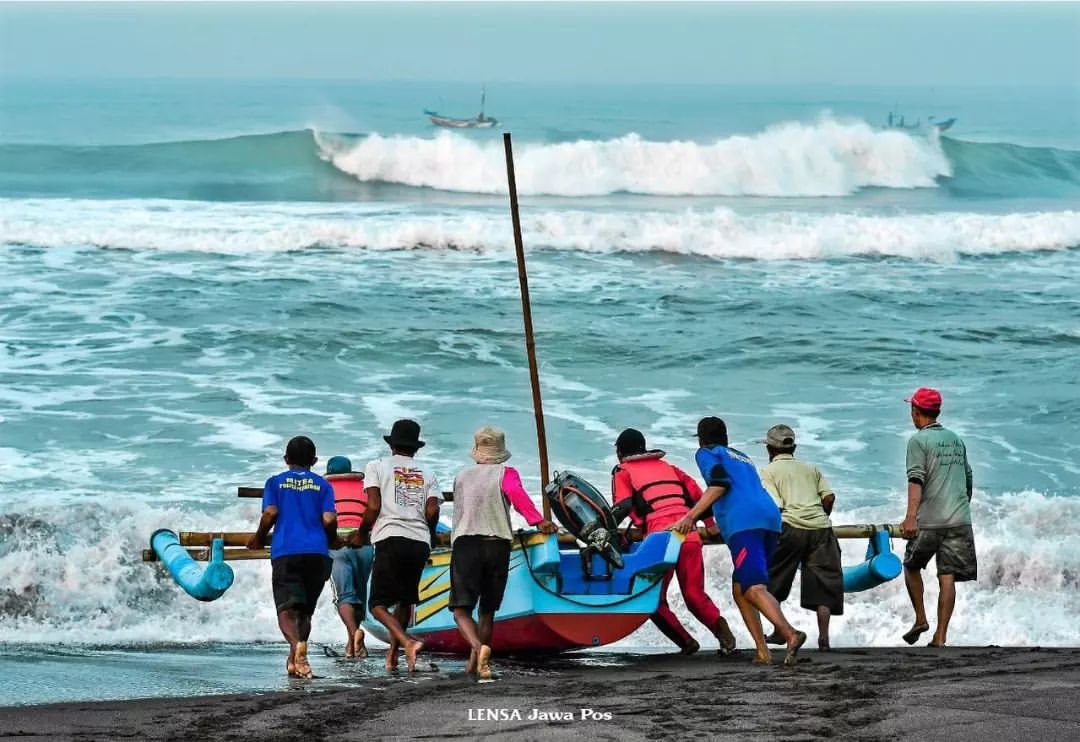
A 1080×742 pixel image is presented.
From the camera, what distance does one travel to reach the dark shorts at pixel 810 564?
904cm

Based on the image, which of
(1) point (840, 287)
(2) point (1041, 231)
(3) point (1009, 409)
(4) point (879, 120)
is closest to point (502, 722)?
(3) point (1009, 409)

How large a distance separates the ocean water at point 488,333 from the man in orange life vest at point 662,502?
236cm

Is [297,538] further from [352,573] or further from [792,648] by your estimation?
[792,648]

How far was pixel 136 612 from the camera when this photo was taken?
39.0 feet

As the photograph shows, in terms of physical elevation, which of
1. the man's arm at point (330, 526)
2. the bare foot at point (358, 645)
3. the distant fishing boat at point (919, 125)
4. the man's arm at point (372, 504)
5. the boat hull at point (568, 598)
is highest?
the distant fishing boat at point (919, 125)

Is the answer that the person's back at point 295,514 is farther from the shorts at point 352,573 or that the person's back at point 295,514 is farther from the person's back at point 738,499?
the person's back at point 738,499

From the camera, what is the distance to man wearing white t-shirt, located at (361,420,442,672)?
872cm

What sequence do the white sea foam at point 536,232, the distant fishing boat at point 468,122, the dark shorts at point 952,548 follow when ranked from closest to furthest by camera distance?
the dark shorts at point 952,548 < the white sea foam at point 536,232 < the distant fishing boat at point 468,122

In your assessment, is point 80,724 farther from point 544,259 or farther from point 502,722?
point 544,259

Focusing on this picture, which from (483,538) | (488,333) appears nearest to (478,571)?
(483,538)

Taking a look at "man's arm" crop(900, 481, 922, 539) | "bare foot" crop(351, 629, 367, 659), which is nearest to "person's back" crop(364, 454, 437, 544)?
"bare foot" crop(351, 629, 367, 659)

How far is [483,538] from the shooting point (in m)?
8.42

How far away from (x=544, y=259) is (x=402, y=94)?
88.0 metres

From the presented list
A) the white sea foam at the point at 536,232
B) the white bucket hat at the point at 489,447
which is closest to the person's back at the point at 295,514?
the white bucket hat at the point at 489,447
